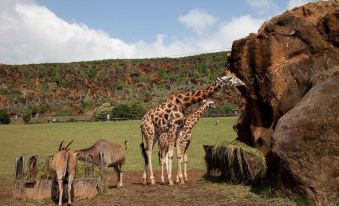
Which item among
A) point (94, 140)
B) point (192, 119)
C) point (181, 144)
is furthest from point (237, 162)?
point (94, 140)

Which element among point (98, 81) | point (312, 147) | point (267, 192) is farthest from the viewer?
point (98, 81)

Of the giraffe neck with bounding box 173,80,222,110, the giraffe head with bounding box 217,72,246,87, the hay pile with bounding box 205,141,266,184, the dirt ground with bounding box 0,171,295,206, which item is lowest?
the dirt ground with bounding box 0,171,295,206

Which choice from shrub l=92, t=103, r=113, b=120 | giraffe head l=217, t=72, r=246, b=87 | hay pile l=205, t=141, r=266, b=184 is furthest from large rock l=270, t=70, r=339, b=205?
shrub l=92, t=103, r=113, b=120

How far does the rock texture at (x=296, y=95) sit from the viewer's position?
34.1ft

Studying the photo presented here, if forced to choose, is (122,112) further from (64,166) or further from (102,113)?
(64,166)

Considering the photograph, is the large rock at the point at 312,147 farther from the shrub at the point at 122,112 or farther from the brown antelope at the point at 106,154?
the shrub at the point at 122,112

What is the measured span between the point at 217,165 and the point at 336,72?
5.17 meters

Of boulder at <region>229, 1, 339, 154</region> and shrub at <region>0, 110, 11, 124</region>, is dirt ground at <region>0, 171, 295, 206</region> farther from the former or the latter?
shrub at <region>0, 110, 11, 124</region>

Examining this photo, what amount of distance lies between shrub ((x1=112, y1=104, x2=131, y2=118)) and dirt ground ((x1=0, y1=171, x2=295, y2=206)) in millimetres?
41465

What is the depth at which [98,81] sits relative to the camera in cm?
9231

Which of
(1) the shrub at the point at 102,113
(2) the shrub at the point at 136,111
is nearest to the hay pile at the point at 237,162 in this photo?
(2) the shrub at the point at 136,111

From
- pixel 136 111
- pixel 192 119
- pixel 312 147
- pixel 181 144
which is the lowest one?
pixel 181 144

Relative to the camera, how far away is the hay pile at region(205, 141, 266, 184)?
13750 millimetres

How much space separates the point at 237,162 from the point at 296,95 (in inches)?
99.4
